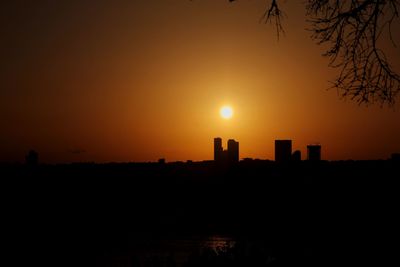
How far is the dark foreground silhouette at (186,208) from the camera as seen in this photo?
64.2 ft

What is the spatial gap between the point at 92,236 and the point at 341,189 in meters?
15.1

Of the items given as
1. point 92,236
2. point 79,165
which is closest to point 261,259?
point 92,236

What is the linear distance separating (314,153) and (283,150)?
2.81 meters

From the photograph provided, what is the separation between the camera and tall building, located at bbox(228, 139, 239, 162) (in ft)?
141

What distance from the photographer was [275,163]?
37969 mm

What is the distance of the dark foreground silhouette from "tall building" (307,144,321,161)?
1.05 meters

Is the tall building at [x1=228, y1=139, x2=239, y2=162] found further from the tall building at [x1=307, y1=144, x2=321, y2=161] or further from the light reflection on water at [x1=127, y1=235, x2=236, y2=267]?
the light reflection on water at [x1=127, y1=235, x2=236, y2=267]

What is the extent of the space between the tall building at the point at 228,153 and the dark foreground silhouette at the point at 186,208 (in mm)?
1235

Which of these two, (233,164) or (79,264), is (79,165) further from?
(79,264)

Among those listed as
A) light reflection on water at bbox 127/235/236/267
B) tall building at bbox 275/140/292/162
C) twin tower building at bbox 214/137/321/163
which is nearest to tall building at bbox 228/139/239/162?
twin tower building at bbox 214/137/321/163

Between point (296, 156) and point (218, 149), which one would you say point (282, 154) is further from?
point (218, 149)

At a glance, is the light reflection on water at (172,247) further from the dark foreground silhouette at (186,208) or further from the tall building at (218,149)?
the tall building at (218,149)

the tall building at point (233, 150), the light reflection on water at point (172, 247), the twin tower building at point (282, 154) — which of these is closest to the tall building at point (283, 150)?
the twin tower building at point (282, 154)

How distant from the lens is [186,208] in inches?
1430
